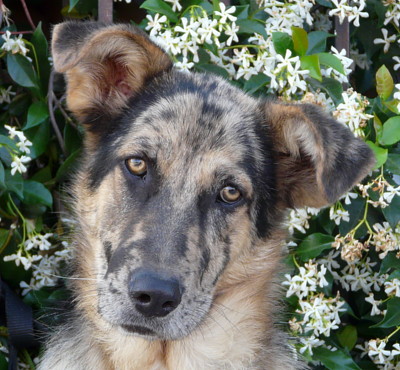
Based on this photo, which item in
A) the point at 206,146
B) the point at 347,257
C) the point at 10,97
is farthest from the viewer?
the point at 10,97

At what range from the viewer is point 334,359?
4652 millimetres

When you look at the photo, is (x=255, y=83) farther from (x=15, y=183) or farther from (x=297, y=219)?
(x=15, y=183)

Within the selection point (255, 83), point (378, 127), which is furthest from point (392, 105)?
point (255, 83)

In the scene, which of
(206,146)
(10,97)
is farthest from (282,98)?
(10,97)

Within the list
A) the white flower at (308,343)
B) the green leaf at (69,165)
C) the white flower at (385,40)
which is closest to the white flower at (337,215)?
the white flower at (308,343)

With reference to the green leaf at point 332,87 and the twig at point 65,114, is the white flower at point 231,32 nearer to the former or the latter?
the green leaf at point 332,87

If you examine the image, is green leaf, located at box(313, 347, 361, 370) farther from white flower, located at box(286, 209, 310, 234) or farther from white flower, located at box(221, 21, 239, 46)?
white flower, located at box(221, 21, 239, 46)

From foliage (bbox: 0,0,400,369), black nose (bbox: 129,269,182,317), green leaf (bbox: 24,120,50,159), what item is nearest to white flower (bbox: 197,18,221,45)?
foliage (bbox: 0,0,400,369)

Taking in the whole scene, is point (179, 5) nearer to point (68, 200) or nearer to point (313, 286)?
point (68, 200)

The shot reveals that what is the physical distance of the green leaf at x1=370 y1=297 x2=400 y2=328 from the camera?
4.58m

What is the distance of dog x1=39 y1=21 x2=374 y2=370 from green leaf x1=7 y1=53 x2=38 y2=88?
2.58ft

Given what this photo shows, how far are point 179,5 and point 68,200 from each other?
139cm

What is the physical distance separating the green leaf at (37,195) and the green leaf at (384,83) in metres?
2.13

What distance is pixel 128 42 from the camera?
3885 mm
